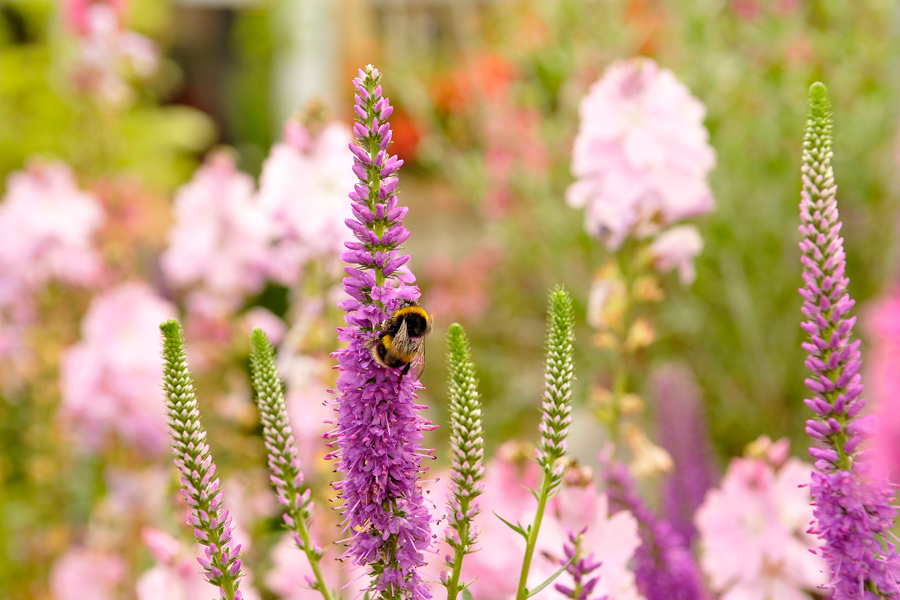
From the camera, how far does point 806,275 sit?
0.88ft

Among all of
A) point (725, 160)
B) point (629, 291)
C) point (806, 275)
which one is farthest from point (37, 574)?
point (725, 160)

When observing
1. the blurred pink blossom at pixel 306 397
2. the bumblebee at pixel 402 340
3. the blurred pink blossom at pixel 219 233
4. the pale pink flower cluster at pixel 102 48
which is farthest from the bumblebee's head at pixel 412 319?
the pale pink flower cluster at pixel 102 48

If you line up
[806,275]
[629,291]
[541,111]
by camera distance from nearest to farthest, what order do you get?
1. [806,275]
2. [629,291]
3. [541,111]

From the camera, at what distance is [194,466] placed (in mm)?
269

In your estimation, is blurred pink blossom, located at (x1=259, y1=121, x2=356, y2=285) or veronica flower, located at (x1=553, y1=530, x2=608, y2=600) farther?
blurred pink blossom, located at (x1=259, y1=121, x2=356, y2=285)

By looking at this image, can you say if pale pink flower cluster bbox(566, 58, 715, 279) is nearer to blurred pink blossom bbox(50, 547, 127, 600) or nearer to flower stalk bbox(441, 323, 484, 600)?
flower stalk bbox(441, 323, 484, 600)

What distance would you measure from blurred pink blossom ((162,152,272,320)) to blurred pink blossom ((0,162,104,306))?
122 mm

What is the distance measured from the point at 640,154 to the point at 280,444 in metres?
0.37

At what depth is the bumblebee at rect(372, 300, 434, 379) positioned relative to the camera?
0.93ft

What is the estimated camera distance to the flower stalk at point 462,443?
→ 0.27 m

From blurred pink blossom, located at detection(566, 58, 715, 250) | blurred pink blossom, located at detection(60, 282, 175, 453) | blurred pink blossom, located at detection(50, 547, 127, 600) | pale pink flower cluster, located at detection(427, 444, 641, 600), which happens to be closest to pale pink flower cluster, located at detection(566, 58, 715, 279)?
blurred pink blossom, located at detection(566, 58, 715, 250)

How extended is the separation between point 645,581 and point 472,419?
0.71 ft

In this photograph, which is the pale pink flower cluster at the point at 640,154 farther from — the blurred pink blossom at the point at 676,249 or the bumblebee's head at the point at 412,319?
the bumblebee's head at the point at 412,319

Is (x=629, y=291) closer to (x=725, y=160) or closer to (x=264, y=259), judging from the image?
(x=264, y=259)
